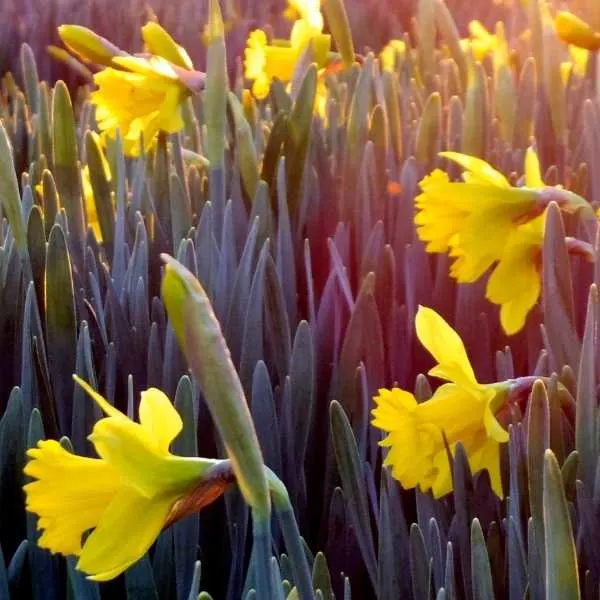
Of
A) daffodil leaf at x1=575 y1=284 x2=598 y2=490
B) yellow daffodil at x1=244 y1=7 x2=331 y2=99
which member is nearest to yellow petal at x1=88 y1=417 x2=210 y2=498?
daffodil leaf at x1=575 y1=284 x2=598 y2=490

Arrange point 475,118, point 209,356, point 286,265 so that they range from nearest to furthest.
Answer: point 209,356
point 286,265
point 475,118

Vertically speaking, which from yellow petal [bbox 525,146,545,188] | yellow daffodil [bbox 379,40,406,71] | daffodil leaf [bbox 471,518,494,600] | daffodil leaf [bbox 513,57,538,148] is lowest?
daffodil leaf [bbox 471,518,494,600]

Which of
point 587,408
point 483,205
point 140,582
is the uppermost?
point 483,205

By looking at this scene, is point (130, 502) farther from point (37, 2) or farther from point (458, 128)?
point (37, 2)

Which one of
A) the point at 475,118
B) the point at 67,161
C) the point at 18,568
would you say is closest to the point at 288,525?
the point at 18,568

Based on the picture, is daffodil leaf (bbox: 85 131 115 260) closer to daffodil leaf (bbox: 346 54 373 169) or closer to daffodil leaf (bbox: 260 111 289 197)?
daffodil leaf (bbox: 260 111 289 197)

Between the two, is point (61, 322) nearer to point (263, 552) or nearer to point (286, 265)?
point (286, 265)
